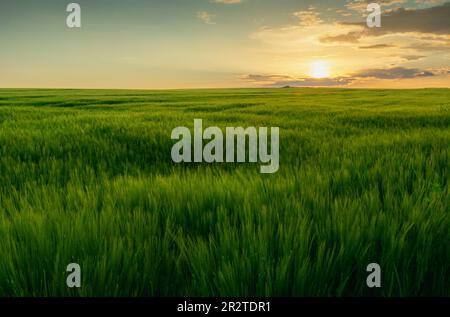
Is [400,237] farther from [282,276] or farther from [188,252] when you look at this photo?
[188,252]

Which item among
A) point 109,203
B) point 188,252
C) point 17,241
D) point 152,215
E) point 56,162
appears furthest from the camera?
point 56,162

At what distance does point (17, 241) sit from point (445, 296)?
5.66ft

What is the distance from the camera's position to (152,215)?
6.70 ft

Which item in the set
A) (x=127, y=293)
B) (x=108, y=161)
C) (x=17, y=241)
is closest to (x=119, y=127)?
(x=108, y=161)

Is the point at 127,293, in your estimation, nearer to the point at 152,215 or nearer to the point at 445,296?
the point at 152,215

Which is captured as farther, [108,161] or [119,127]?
[119,127]

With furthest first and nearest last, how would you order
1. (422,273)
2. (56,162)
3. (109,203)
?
(56,162), (109,203), (422,273)

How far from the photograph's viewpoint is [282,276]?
4.32 feet
